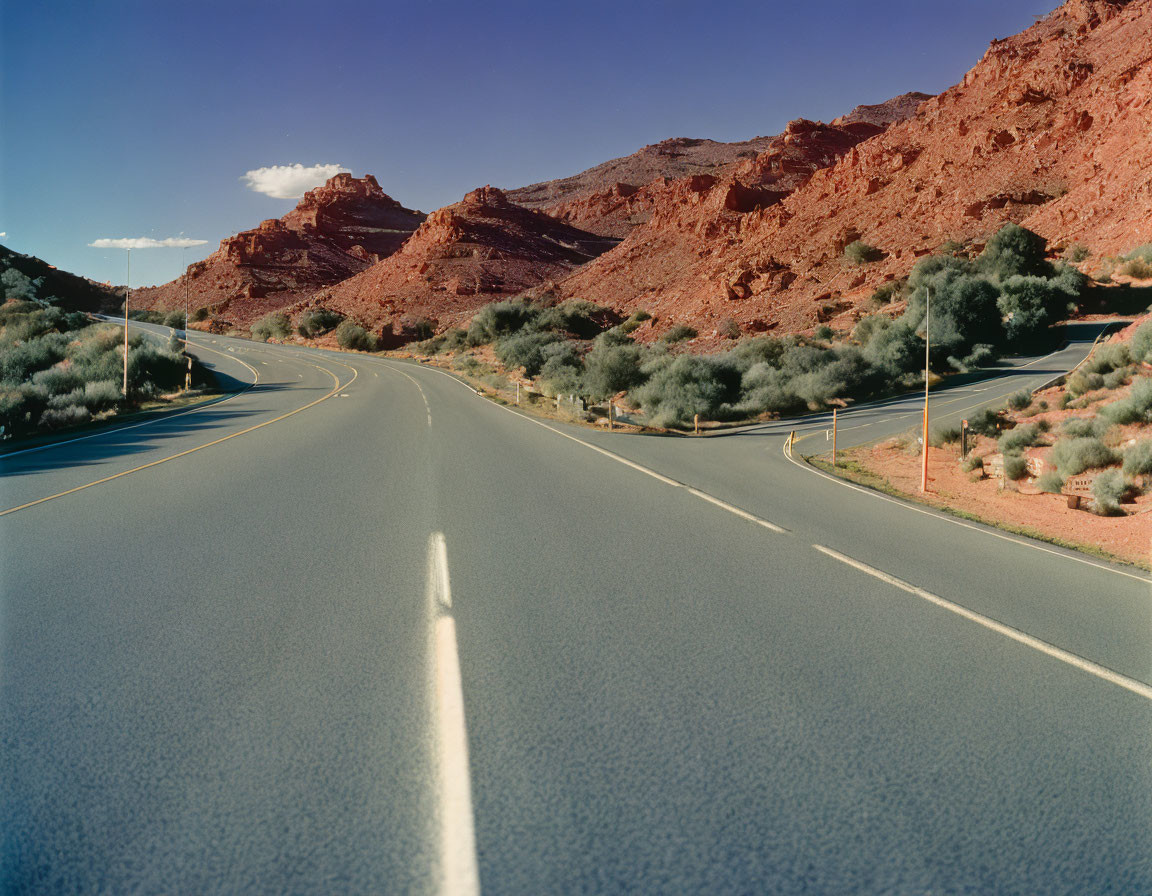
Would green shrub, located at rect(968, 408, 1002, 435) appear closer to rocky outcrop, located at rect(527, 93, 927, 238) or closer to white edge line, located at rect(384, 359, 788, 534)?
white edge line, located at rect(384, 359, 788, 534)

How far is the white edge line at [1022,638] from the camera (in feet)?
14.6

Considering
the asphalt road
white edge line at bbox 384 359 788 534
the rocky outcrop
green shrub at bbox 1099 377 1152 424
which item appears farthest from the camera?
the rocky outcrop

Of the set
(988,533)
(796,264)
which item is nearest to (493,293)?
(796,264)

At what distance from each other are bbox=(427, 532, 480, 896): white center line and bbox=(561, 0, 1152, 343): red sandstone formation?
5086cm

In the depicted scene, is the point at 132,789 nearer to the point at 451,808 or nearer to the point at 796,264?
the point at 451,808

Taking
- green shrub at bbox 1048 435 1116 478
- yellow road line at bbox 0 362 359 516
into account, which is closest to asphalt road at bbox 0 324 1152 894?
yellow road line at bbox 0 362 359 516

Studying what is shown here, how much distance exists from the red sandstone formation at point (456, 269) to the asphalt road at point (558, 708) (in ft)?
262

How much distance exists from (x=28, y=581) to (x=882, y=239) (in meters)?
68.1

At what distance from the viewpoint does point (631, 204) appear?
144500mm

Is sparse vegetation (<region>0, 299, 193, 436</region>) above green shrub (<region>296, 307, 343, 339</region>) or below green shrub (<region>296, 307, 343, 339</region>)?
below

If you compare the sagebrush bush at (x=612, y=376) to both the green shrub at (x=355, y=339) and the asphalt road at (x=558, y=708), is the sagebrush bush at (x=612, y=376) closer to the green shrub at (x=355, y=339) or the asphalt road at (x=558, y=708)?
the asphalt road at (x=558, y=708)

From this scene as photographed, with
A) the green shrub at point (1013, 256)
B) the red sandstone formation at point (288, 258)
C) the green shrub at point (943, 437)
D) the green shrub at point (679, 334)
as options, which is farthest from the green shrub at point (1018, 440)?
the red sandstone formation at point (288, 258)

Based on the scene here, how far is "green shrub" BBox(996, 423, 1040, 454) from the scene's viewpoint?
694 inches

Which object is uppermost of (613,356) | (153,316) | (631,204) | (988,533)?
(631,204)
